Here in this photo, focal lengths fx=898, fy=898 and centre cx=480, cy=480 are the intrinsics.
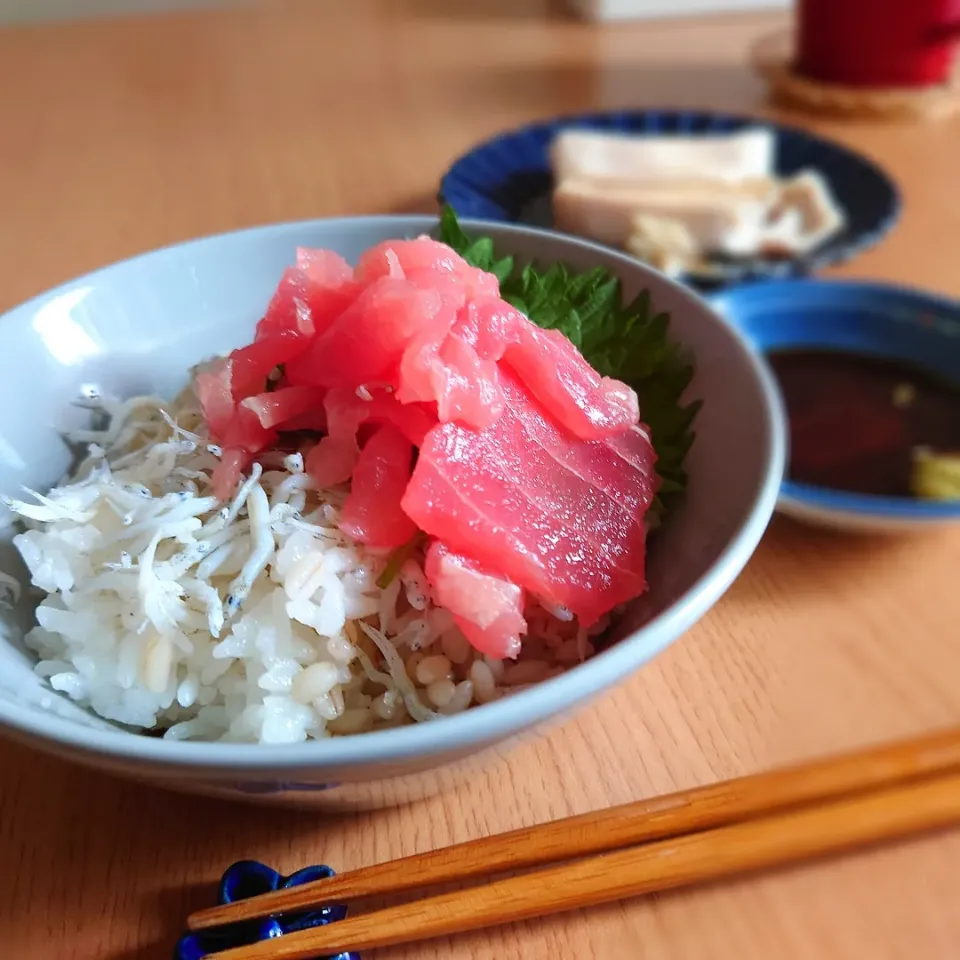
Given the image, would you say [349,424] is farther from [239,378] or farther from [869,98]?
[869,98]

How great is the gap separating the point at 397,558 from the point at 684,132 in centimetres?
140

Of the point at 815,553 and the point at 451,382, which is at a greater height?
the point at 451,382

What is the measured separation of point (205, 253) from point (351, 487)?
0.36 m

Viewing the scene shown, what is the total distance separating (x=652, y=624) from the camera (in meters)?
0.58

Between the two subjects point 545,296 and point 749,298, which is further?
point 749,298

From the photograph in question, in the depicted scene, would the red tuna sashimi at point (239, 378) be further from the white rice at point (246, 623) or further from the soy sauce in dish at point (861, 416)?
the soy sauce in dish at point (861, 416)

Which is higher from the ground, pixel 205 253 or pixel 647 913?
pixel 205 253

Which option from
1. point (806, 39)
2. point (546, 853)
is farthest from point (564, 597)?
point (806, 39)

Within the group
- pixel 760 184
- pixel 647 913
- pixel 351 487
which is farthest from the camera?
pixel 760 184

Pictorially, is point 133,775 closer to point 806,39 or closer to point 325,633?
point 325,633

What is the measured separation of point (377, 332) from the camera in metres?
0.71

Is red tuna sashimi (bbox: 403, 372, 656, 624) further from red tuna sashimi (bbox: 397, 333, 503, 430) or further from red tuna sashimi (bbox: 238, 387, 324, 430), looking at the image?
red tuna sashimi (bbox: 238, 387, 324, 430)

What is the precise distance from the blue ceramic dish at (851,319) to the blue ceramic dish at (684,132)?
0.11 m

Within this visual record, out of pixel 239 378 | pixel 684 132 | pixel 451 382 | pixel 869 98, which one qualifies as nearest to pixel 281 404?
pixel 239 378
